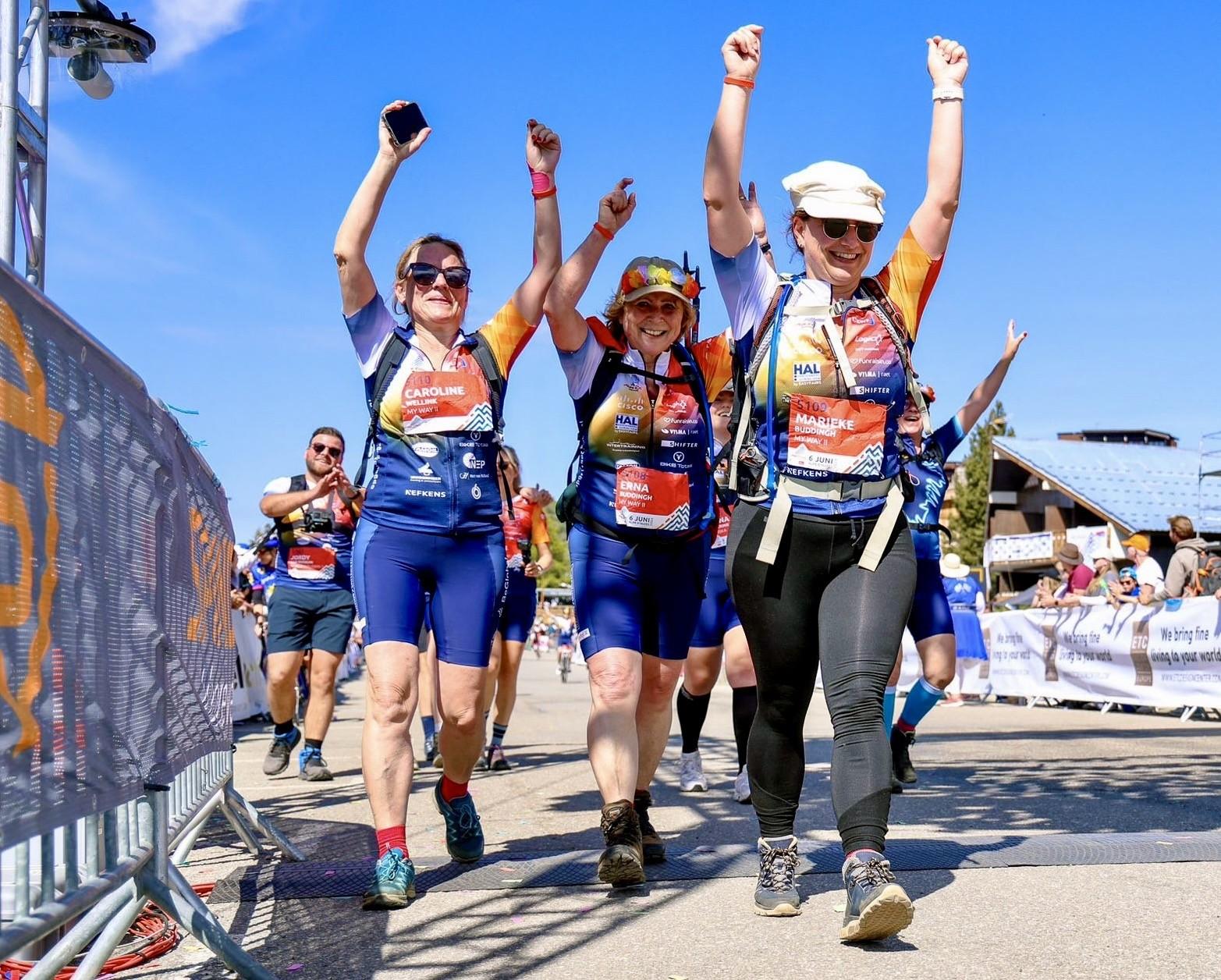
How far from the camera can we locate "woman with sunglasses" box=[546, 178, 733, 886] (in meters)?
5.01

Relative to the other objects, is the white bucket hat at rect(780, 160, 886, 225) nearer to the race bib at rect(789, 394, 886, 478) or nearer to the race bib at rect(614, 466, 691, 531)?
the race bib at rect(789, 394, 886, 478)

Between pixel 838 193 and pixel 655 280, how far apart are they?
Answer: 124 centimetres

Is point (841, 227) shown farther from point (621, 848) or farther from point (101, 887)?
point (101, 887)

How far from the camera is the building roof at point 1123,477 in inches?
1713

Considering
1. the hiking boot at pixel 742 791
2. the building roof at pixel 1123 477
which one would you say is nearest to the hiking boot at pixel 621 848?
the hiking boot at pixel 742 791

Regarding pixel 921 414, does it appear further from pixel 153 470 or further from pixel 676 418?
pixel 153 470

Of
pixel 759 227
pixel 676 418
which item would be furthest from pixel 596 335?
pixel 759 227

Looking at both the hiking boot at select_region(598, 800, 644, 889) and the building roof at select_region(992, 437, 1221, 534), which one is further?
the building roof at select_region(992, 437, 1221, 534)

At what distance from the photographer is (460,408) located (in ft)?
A: 15.8

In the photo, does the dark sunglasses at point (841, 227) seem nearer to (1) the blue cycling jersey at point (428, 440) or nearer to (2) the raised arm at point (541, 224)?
(2) the raised arm at point (541, 224)

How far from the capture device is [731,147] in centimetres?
408

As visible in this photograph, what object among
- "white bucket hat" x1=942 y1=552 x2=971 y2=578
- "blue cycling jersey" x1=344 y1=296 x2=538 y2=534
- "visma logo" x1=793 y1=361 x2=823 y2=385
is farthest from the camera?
"white bucket hat" x1=942 y1=552 x2=971 y2=578

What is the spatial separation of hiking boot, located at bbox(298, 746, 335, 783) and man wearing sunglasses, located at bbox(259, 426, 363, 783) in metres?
0.11

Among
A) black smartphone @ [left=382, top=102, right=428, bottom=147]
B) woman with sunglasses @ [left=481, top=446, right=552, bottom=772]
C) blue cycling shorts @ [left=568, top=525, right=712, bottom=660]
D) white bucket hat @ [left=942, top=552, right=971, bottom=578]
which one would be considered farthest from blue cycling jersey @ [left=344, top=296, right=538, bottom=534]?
white bucket hat @ [left=942, top=552, right=971, bottom=578]
